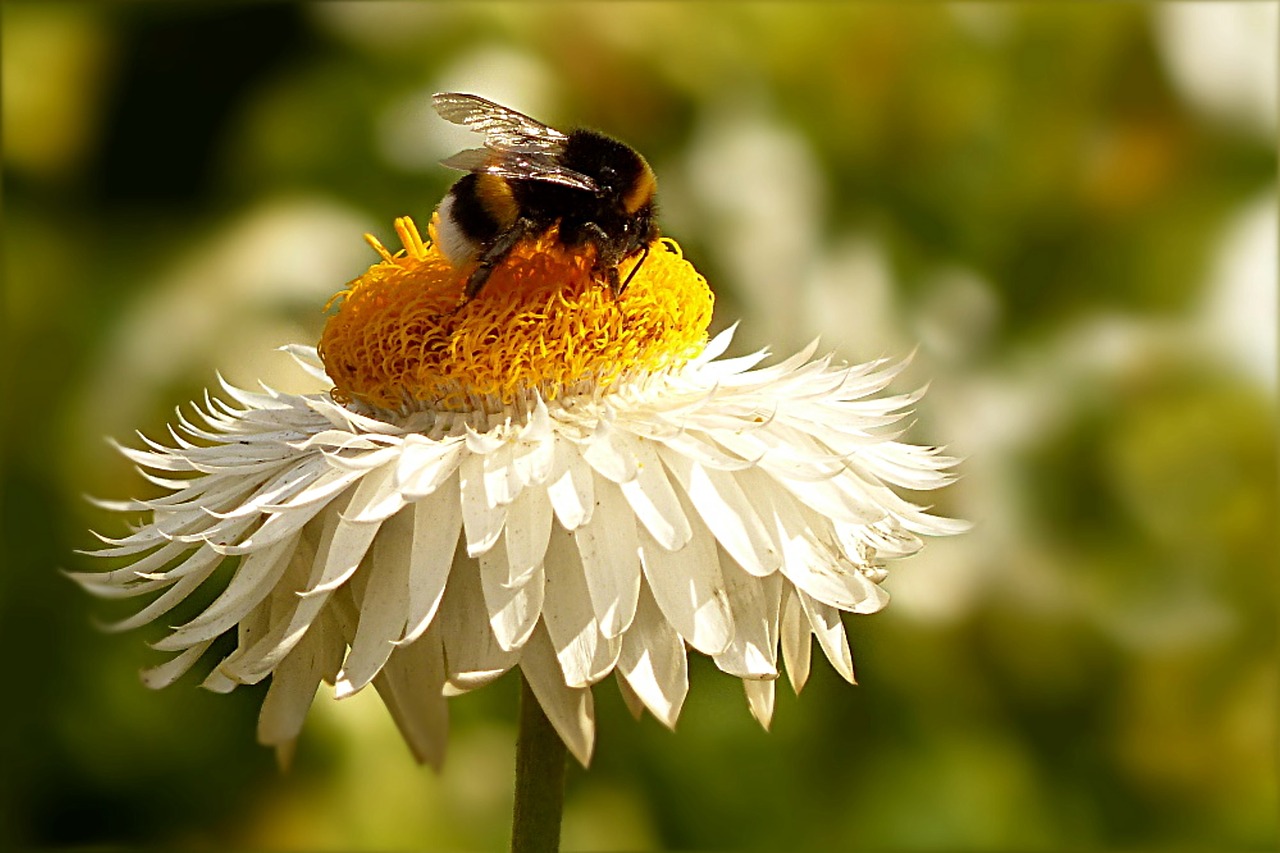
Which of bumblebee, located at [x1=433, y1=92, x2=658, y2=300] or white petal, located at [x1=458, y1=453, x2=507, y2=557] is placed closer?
white petal, located at [x1=458, y1=453, x2=507, y2=557]

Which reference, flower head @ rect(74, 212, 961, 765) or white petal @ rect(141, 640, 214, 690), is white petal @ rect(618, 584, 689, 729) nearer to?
flower head @ rect(74, 212, 961, 765)

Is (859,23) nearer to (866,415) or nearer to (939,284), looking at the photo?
(939,284)

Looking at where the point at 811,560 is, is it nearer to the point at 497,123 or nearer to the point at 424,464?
the point at 424,464

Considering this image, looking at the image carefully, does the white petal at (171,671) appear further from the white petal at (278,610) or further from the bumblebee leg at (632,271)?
the bumblebee leg at (632,271)

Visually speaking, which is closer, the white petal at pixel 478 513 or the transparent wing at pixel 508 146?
the white petal at pixel 478 513

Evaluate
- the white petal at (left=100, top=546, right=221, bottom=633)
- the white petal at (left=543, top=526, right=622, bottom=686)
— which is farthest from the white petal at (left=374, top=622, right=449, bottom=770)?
the white petal at (left=100, top=546, right=221, bottom=633)

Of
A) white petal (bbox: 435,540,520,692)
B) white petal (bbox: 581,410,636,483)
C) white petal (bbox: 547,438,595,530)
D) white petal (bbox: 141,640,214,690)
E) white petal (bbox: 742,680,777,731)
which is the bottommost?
white petal (bbox: 141,640,214,690)

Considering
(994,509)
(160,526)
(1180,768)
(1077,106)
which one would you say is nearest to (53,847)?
(160,526)

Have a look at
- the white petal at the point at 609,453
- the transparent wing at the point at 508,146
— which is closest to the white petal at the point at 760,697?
the white petal at the point at 609,453
